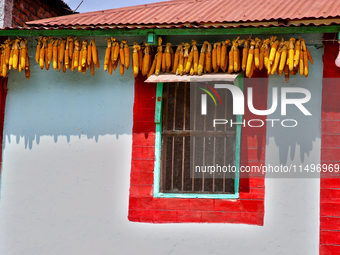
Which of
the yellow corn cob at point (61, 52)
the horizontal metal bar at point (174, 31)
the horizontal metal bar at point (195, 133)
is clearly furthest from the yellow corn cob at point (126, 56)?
the horizontal metal bar at point (195, 133)

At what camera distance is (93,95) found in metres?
5.64

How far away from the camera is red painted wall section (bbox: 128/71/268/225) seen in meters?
5.17

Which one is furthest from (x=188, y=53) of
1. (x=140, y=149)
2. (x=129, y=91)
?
(x=140, y=149)

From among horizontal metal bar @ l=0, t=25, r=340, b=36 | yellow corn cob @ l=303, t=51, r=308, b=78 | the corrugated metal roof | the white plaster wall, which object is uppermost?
the corrugated metal roof

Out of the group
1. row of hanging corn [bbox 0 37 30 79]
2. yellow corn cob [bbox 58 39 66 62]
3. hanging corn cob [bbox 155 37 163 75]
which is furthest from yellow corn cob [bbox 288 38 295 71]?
row of hanging corn [bbox 0 37 30 79]

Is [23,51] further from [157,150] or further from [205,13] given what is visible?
[205,13]

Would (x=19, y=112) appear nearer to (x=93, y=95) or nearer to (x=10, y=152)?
(x=10, y=152)

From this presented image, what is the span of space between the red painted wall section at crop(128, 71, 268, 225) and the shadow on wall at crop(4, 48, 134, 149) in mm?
213

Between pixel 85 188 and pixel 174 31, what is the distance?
2417 mm

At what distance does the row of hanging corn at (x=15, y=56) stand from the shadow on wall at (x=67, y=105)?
259 mm

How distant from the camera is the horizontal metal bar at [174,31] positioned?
16.2 ft

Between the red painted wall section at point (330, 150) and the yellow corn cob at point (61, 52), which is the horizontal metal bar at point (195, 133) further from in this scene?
the yellow corn cob at point (61, 52)

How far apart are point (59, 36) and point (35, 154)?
5.57 ft

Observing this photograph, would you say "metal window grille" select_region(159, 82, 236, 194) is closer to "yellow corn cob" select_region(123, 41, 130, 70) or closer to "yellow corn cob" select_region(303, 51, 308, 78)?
"yellow corn cob" select_region(123, 41, 130, 70)
